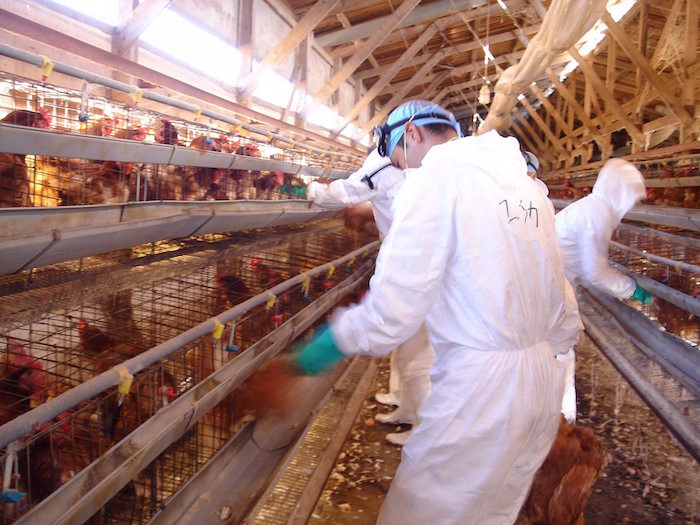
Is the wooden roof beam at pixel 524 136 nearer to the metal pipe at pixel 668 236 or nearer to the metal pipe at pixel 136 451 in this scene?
the metal pipe at pixel 668 236

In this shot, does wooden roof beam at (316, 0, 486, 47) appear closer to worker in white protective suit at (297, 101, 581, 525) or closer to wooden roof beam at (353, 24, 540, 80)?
wooden roof beam at (353, 24, 540, 80)

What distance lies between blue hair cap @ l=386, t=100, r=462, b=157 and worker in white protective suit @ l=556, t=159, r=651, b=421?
6.44ft

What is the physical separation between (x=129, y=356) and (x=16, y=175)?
2.53 ft

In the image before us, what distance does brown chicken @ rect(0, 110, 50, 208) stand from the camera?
1769 mm

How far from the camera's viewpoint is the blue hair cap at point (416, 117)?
168 centimetres

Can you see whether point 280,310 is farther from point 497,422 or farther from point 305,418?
point 497,422

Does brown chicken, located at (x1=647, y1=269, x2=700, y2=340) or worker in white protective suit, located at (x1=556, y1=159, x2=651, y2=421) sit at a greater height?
worker in white protective suit, located at (x1=556, y1=159, x2=651, y2=421)

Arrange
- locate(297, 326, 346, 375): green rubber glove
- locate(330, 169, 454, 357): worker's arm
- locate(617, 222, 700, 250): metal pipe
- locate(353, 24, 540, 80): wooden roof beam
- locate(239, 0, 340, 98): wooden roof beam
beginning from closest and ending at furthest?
1. locate(330, 169, 454, 357): worker's arm
2. locate(297, 326, 346, 375): green rubber glove
3. locate(617, 222, 700, 250): metal pipe
4. locate(239, 0, 340, 98): wooden roof beam
5. locate(353, 24, 540, 80): wooden roof beam

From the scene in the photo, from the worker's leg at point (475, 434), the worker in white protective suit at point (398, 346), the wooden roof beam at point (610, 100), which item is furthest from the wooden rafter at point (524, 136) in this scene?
the worker's leg at point (475, 434)

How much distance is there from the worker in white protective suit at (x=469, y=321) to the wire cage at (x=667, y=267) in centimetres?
182

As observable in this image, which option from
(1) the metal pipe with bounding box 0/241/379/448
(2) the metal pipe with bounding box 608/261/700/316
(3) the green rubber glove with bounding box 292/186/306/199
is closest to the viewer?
(1) the metal pipe with bounding box 0/241/379/448

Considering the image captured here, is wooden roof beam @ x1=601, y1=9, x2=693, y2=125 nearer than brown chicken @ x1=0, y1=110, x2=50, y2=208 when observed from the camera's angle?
No

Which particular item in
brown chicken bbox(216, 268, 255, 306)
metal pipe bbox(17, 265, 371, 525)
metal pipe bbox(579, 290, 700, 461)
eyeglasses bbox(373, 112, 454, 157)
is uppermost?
eyeglasses bbox(373, 112, 454, 157)

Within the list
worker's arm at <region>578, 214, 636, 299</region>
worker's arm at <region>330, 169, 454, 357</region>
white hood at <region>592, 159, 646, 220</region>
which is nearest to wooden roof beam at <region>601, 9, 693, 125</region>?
white hood at <region>592, 159, 646, 220</region>
